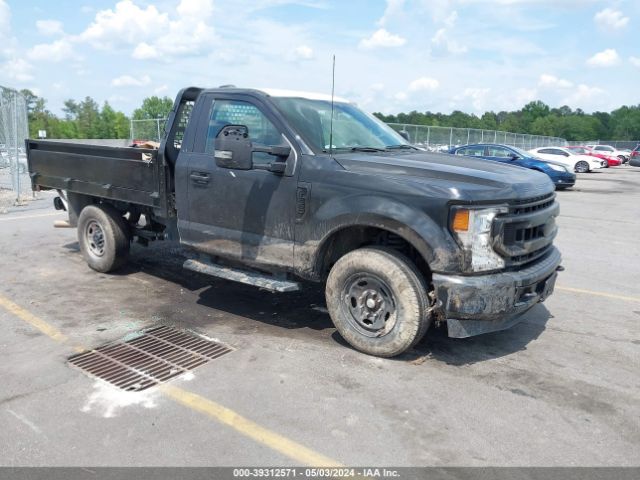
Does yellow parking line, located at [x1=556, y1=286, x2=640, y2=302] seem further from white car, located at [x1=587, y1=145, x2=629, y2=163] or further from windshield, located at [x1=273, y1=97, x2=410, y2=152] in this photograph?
white car, located at [x1=587, y1=145, x2=629, y2=163]

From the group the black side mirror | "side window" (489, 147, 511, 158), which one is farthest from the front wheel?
the black side mirror

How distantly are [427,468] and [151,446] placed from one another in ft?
5.11

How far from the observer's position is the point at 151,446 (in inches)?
120

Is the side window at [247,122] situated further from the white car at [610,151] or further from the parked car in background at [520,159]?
the white car at [610,151]


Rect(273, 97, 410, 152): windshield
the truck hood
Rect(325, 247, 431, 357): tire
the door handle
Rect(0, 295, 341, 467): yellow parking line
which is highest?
Rect(273, 97, 410, 152): windshield

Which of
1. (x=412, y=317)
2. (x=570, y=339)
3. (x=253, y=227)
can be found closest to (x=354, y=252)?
(x=412, y=317)

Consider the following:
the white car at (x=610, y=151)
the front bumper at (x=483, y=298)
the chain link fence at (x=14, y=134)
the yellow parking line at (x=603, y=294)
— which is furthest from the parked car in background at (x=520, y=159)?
the white car at (x=610, y=151)

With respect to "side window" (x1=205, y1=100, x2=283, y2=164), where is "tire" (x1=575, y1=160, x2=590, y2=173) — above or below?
below

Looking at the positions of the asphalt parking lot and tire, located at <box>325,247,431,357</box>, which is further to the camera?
tire, located at <box>325,247,431,357</box>

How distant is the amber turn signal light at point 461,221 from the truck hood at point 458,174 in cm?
11

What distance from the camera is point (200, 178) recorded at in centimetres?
510

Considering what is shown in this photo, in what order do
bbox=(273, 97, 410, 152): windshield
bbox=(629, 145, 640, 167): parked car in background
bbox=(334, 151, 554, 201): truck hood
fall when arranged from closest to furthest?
bbox=(334, 151, 554, 201): truck hood, bbox=(273, 97, 410, 152): windshield, bbox=(629, 145, 640, 167): parked car in background

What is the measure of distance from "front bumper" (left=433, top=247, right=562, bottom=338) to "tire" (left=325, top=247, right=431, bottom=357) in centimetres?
21

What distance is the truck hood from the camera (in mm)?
3850
